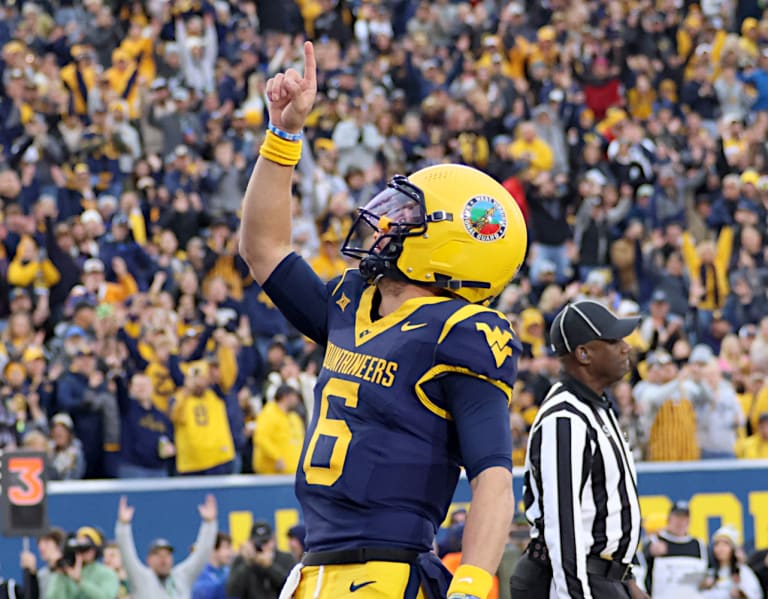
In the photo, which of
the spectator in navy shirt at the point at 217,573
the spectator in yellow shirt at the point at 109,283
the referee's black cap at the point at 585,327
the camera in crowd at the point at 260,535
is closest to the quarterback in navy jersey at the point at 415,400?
the referee's black cap at the point at 585,327

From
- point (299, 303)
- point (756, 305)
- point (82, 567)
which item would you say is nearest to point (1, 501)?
point (82, 567)

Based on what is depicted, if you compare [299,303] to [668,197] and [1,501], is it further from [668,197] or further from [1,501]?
[668,197]

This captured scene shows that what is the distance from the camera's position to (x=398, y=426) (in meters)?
3.68

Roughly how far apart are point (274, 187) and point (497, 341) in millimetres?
762

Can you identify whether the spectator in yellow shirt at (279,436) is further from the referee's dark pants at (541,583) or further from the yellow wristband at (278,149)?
the yellow wristband at (278,149)

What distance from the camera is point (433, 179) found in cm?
388

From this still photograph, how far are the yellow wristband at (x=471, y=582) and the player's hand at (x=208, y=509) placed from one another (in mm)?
7237

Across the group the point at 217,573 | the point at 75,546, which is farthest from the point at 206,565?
the point at 75,546

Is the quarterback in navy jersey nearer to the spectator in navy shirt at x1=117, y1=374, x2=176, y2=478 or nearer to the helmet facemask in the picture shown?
the helmet facemask

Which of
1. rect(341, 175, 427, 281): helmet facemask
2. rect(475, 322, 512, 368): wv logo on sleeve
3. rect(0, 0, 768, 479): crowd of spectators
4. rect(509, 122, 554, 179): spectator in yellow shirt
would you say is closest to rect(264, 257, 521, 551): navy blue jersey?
rect(475, 322, 512, 368): wv logo on sleeve

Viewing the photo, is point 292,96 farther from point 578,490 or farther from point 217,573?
point 217,573

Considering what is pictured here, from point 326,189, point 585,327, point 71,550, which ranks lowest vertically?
point 71,550

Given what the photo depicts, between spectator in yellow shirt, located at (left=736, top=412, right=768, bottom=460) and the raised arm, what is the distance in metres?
9.32

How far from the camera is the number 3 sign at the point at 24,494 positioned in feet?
29.5
